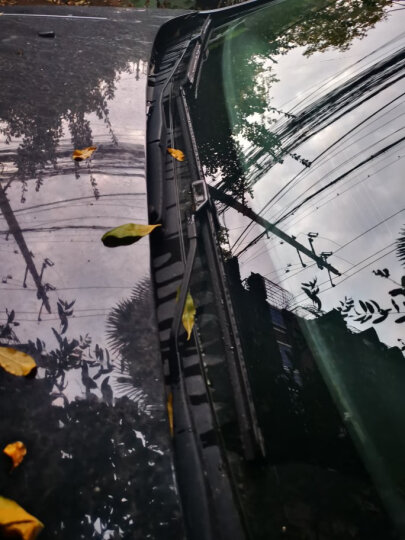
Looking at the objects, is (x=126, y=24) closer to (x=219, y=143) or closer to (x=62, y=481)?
(x=219, y=143)

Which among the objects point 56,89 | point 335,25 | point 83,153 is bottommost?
point 83,153

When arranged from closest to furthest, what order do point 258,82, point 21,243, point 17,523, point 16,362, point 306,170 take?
point 17,523 < point 16,362 < point 21,243 < point 306,170 < point 258,82

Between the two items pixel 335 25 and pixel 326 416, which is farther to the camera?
pixel 335 25

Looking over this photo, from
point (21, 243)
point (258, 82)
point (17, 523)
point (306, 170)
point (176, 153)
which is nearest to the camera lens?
point (17, 523)

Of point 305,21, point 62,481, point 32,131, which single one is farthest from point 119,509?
point 305,21

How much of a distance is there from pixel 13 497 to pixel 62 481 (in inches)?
3.0

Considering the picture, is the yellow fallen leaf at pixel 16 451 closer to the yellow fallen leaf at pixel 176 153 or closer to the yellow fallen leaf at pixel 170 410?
the yellow fallen leaf at pixel 170 410

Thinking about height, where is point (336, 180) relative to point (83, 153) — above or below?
below

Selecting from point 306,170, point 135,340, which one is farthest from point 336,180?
point 135,340

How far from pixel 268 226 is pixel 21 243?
701 millimetres

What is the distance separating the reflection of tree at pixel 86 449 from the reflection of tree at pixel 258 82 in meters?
0.76

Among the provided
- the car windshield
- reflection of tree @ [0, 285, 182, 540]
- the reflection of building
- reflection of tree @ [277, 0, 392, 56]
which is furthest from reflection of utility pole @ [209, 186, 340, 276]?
reflection of tree @ [277, 0, 392, 56]

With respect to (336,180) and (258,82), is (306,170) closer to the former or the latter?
(336,180)

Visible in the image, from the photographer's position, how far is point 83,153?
1.23 meters
